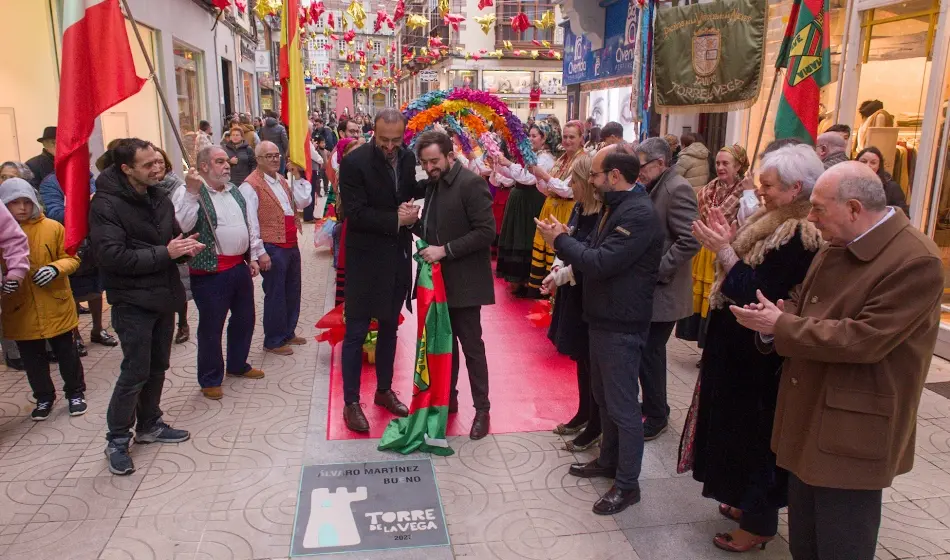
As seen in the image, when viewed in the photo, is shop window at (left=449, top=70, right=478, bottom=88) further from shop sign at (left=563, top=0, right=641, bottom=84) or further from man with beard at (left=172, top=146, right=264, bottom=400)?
man with beard at (left=172, top=146, right=264, bottom=400)

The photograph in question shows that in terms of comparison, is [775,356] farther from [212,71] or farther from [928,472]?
[212,71]

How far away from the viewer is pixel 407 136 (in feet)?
19.0

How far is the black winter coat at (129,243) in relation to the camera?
3.73 meters

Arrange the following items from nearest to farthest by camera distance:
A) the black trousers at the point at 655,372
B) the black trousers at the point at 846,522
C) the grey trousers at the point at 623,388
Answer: the black trousers at the point at 846,522 < the grey trousers at the point at 623,388 < the black trousers at the point at 655,372

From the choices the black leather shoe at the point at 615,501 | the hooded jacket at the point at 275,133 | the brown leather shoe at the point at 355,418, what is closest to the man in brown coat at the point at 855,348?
the black leather shoe at the point at 615,501

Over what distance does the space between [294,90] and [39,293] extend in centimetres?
276

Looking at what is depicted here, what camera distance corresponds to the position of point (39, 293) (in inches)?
175

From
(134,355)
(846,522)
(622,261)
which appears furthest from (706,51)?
(134,355)

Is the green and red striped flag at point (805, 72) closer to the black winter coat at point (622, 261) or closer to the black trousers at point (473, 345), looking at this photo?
the black winter coat at point (622, 261)

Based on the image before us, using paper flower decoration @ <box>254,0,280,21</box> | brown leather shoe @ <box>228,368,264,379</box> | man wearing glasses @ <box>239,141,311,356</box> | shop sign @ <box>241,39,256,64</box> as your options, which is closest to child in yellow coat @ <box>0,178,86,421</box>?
brown leather shoe @ <box>228,368,264,379</box>

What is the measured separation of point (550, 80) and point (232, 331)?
27.6m

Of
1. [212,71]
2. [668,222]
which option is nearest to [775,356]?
[668,222]

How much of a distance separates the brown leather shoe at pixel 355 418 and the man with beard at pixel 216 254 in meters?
1.19

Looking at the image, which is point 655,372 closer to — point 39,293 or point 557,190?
point 557,190
